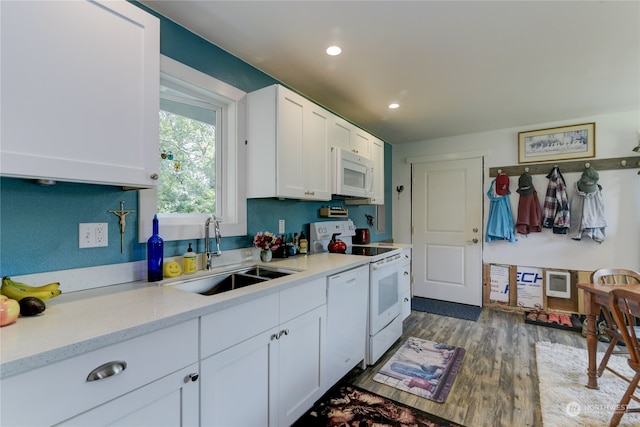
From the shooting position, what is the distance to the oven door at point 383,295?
236 cm

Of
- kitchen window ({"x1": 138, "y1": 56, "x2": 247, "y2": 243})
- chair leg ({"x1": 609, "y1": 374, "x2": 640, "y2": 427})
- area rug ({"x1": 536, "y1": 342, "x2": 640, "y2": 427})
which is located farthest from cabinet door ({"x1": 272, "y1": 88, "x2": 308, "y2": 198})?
chair leg ({"x1": 609, "y1": 374, "x2": 640, "y2": 427})

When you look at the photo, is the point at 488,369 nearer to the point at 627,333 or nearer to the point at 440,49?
the point at 627,333

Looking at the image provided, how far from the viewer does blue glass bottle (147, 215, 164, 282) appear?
4.92ft

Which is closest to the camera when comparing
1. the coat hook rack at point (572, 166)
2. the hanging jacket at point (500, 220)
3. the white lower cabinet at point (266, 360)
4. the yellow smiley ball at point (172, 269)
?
the white lower cabinet at point (266, 360)

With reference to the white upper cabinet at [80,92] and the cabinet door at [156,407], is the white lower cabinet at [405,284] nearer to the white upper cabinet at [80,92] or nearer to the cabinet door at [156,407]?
the cabinet door at [156,407]

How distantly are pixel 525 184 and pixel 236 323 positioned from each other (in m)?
3.87

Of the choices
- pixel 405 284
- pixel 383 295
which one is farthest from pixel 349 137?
pixel 405 284

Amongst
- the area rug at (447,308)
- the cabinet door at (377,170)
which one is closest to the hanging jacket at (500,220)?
the area rug at (447,308)

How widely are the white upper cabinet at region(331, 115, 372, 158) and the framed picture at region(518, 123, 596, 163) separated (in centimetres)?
211

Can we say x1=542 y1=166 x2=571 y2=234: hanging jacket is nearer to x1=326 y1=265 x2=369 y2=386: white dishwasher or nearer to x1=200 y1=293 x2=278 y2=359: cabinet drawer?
x1=326 y1=265 x2=369 y2=386: white dishwasher

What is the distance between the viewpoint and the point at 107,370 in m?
0.86

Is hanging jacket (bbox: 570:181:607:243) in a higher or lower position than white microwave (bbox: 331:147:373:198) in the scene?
lower

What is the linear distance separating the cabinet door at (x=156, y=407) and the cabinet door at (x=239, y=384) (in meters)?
0.05

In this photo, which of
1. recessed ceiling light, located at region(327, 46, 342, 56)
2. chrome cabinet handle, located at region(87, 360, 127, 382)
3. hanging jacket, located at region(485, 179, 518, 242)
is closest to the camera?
chrome cabinet handle, located at region(87, 360, 127, 382)
